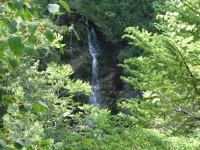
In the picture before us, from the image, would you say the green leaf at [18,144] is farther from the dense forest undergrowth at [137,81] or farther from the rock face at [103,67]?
the rock face at [103,67]

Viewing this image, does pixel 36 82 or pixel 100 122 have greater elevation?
pixel 100 122

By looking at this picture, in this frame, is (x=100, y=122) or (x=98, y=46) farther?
(x=98, y=46)

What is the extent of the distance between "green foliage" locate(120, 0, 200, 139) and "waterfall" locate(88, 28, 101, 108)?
37.2ft

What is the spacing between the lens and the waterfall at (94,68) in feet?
46.6

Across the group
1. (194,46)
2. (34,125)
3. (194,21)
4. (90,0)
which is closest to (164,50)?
(194,46)

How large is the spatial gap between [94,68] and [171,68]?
42.6 ft

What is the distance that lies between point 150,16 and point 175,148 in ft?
41.4

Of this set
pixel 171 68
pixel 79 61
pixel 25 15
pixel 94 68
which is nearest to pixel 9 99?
pixel 25 15

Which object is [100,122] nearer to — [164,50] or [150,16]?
[164,50]

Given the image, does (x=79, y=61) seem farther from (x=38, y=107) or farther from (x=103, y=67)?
(x=38, y=107)

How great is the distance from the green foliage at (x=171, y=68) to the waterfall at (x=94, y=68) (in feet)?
37.2

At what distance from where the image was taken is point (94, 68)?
15.3 meters

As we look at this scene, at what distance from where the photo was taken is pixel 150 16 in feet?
45.1

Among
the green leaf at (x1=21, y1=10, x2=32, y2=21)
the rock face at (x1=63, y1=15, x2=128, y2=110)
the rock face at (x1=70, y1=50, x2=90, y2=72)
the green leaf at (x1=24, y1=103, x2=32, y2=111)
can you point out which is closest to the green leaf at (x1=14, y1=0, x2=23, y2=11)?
the green leaf at (x1=21, y1=10, x2=32, y2=21)
